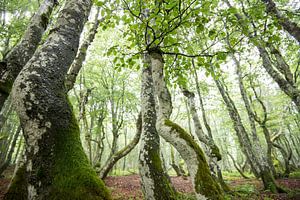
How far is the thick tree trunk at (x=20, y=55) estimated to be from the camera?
10.5 feet

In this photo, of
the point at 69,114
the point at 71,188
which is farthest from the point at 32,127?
the point at 71,188

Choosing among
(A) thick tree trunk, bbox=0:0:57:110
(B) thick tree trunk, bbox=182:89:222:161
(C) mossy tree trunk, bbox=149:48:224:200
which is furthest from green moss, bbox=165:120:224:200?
(B) thick tree trunk, bbox=182:89:222:161

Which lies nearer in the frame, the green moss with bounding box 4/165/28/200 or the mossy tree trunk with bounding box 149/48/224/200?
the mossy tree trunk with bounding box 149/48/224/200

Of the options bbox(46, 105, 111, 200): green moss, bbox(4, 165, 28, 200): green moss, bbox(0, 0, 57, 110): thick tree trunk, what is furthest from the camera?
bbox(0, 0, 57, 110): thick tree trunk

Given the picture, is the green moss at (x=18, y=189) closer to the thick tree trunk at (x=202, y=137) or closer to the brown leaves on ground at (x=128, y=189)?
the thick tree trunk at (x=202, y=137)

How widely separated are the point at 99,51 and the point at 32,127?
17489 mm

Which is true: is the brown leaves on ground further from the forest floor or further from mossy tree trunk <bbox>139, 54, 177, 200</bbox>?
mossy tree trunk <bbox>139, 54, 177, 200</bbox>

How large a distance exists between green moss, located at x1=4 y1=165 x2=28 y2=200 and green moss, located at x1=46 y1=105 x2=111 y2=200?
1822 millimetres

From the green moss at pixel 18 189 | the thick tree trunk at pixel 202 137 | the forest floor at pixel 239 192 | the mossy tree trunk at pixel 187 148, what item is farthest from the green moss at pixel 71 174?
the forest floor at pixel 239 192

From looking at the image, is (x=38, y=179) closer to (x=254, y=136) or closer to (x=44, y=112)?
(x=44, y=112)

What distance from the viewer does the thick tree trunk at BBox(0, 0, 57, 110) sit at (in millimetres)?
3189

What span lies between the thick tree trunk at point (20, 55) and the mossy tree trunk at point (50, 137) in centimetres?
154

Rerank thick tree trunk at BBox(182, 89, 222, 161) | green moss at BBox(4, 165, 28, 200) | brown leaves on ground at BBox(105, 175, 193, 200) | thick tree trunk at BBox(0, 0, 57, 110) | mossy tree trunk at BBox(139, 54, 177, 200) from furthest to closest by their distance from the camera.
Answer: brown leaves on ground at BBox(105, 175, 193, 200), thick tree trunk at BBox(182, 89, 222, 161), mossy tree trunk at BBox(139, 54, 177, 200), thick tree trunk at BBox(0, 0, 57, 110), green moss at BBox(4, 165, 28, 200)

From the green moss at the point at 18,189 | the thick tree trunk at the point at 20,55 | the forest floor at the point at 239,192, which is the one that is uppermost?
the thick tree trunk at the point at 20,55
